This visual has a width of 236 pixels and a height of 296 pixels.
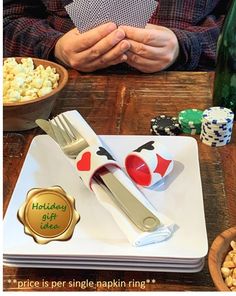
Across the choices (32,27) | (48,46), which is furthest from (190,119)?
(32,27)

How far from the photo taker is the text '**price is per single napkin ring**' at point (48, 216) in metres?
0.69

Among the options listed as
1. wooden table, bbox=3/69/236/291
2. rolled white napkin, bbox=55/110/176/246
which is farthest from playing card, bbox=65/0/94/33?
rolled white napkin, bbox=55/110/176/246

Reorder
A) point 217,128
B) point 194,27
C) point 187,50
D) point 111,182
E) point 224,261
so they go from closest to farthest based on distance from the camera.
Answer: point 224,261
point 111,182
point 217,128
point 187,50
point 194,27

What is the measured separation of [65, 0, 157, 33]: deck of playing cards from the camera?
117 cm

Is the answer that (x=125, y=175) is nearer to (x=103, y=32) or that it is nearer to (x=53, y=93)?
(x=53, y=93)

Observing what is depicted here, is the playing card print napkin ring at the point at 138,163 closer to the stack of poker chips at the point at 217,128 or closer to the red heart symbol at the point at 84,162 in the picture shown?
the red heart symbol at the point at 84,162

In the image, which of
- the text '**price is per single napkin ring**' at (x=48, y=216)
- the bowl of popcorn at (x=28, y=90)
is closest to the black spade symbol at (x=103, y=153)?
the text '**price is per single napkin ring**' at (x=48, y=216)

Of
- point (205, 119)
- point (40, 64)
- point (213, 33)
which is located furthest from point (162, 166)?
point (213, 33)

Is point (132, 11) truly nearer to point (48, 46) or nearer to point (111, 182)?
point (48, 46)

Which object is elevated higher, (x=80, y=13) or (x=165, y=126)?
(x=80, y=13)

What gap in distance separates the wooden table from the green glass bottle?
0.15 feet

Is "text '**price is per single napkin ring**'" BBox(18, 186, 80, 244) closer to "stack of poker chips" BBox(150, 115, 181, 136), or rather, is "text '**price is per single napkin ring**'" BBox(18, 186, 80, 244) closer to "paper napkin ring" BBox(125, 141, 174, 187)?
"paper napkin ring" BBox(125, 141, 174, 187)

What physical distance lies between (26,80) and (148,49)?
358 mm

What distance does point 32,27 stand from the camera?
1.48 m
